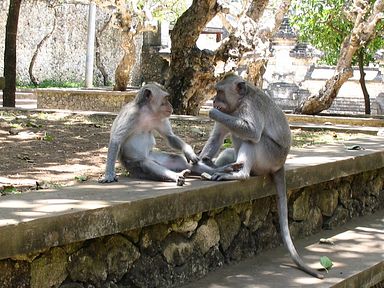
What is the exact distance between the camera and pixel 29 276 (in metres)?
3.92

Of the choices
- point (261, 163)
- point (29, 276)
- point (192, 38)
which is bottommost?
point (29, 276)

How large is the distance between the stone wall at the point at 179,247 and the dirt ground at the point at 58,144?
0.97 meters

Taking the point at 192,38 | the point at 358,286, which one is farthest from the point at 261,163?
the point at 192,38

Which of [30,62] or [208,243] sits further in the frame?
[30,62]

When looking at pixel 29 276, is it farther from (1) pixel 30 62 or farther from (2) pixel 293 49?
(2) pixel 293 49

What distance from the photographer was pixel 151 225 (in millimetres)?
4715

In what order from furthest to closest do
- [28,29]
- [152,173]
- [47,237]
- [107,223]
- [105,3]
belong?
[28,29]
[105,3]
[152,173]
[107,223]
[47,237]

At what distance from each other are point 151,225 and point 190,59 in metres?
8.23

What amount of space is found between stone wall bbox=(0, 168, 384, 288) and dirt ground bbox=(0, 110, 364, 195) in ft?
3.17

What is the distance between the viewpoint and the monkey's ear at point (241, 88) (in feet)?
18.2

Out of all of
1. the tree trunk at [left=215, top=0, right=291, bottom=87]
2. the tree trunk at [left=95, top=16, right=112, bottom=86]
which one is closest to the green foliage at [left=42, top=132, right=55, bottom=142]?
the tree trunk at [left=215, top=0, right=291, bottom=87]

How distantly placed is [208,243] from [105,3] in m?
14.1

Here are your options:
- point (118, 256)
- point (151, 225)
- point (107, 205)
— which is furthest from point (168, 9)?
point (107, 205)

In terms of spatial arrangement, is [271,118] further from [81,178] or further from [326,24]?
[326,24]
